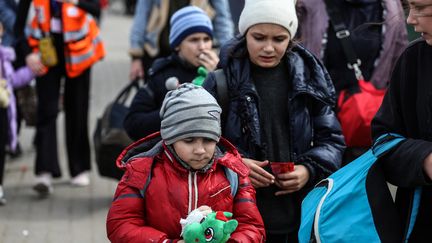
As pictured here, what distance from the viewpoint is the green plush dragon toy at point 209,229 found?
3.72m

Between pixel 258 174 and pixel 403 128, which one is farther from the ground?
pixel 403 128

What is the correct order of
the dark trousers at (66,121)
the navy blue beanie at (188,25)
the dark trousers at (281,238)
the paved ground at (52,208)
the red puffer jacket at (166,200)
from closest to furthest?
the red puffer jacket at (166,200)
the dark trousers at (281,238)
the navy blue beanie at (188,25)
the paved ground at (52,208)
the dark trousers at (66,121)

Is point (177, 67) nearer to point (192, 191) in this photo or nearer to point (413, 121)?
point (192, 191)

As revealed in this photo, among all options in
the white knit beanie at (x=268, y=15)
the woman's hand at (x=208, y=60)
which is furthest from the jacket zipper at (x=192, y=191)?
the woman's hand at (x=208, y=60)

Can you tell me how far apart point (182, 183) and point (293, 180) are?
64 centimetres

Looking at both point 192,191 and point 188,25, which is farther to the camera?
point 188,25

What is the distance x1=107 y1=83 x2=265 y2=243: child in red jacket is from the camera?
3.91 meters

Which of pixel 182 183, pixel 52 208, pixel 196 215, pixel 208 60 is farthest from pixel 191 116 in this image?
pixel 52 208

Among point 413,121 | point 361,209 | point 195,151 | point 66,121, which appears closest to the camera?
point 361,209

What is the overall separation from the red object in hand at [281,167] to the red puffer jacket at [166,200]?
391mm

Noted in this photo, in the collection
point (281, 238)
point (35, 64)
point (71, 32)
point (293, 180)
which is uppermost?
point (293, 180)

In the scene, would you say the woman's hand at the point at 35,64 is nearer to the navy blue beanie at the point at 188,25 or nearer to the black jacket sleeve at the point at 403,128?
the navy blue beanie at the point at 188,25

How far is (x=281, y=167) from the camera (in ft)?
14.4

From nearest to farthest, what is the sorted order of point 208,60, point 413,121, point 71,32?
point 413,121
point 208,60
point 71,32
